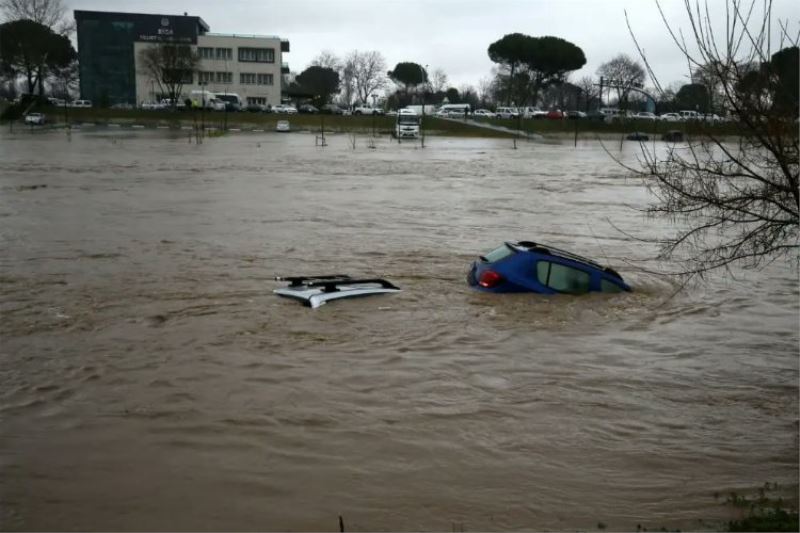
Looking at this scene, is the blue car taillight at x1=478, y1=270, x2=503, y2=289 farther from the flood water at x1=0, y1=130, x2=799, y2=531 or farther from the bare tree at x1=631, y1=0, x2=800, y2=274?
the bare tree at x1=631, y1=0, x2=800, y2=274

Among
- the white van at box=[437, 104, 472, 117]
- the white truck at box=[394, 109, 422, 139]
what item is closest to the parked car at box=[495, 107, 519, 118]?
the white van at box=[437, 104, 472, 117]

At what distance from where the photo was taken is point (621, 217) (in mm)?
29688

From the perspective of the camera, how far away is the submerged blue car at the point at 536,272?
1461 cm

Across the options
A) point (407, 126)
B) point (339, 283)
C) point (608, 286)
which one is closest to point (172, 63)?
point (407, 126)

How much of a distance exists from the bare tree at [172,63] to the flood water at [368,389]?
79308 mm

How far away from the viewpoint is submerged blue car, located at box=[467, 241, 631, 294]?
47.9ft

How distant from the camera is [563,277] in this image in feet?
48.9

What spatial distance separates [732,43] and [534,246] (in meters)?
6.09

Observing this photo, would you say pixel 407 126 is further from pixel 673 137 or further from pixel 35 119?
pixel 673 137

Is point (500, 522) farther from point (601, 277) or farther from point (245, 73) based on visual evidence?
point (245, 73)

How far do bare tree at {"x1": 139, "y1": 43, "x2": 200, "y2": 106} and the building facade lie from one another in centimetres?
1114

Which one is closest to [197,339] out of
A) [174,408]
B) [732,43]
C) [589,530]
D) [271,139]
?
[174,408]

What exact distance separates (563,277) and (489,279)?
4.46 ft

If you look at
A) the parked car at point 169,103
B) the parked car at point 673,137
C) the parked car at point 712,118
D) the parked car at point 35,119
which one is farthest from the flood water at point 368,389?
the parked car at point 169,103
